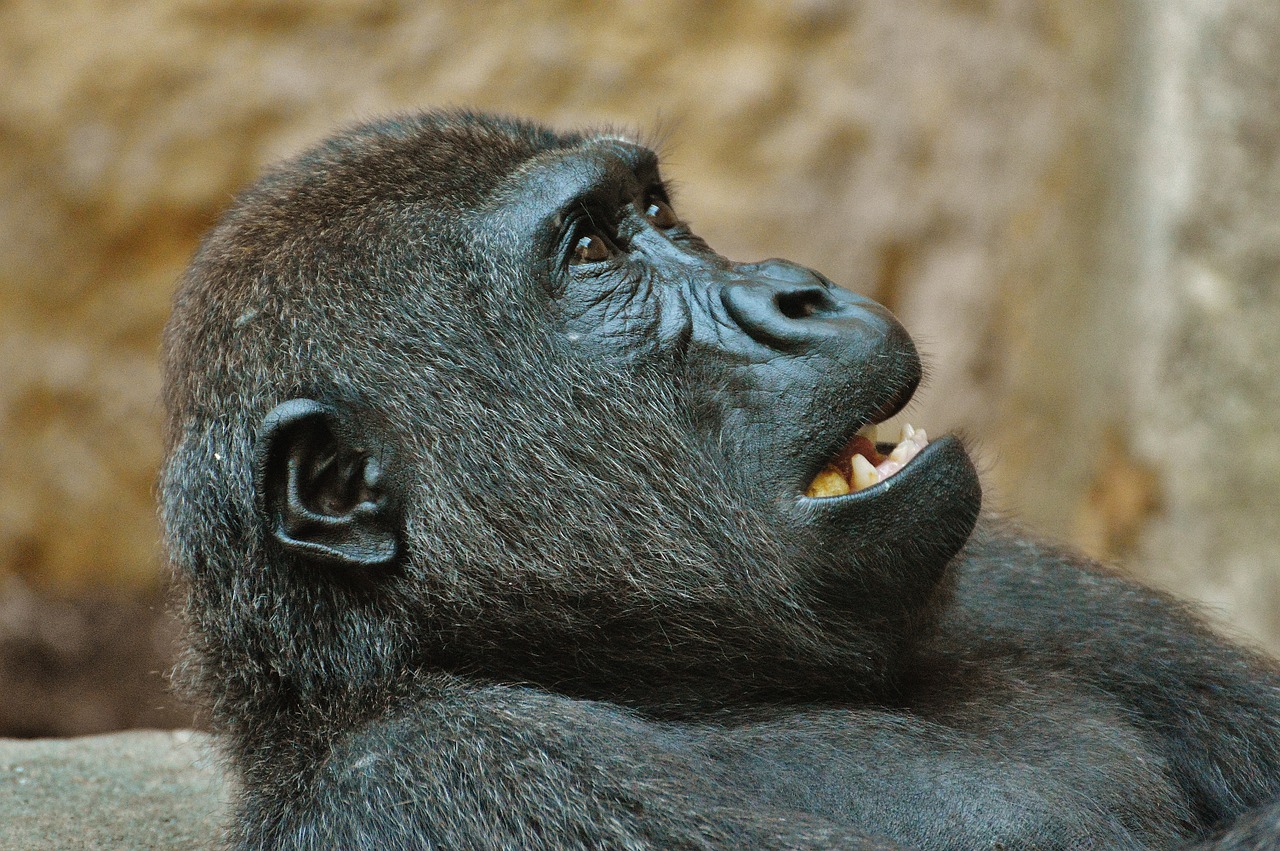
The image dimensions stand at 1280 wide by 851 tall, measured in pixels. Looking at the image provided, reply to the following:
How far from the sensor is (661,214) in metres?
3.63

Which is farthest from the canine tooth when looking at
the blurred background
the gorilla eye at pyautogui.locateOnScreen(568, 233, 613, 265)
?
the blurred background

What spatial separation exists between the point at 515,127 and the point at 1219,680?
2287mm

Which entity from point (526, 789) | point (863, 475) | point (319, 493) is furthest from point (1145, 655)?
point (319, 493)

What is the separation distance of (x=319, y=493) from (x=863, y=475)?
1185mm

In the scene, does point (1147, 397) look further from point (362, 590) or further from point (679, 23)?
point (362, 590)

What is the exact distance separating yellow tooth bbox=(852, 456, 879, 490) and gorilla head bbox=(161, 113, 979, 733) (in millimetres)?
33

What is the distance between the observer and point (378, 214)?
3201 millimetres

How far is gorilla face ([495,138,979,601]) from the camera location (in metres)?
2.90

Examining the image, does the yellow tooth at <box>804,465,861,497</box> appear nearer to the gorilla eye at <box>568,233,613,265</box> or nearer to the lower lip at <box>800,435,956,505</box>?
the lower lip at <box>800,435,956,505</box>

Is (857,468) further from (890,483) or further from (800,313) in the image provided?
(800,313)

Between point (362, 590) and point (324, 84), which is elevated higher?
point (324, 84)

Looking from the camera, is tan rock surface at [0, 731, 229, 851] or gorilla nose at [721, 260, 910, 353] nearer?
gorilla nose at [721, 260, 910, 353]

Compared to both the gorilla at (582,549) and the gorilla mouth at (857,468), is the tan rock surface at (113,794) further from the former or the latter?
the gorilla mouth at (857,468)

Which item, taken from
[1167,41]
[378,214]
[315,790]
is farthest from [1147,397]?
[315,790]
